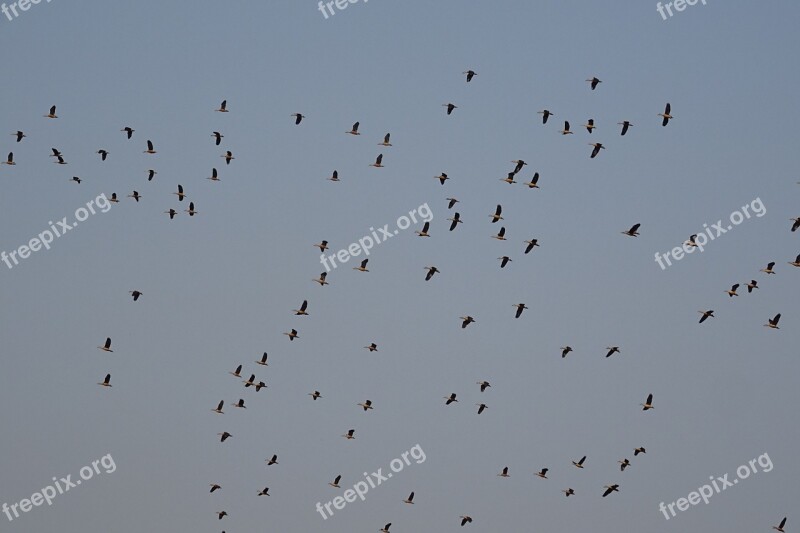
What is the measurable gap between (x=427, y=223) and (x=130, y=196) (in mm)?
18242

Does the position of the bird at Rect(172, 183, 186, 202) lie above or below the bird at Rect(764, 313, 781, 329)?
above

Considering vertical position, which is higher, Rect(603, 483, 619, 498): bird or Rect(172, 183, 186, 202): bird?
Rect(172, 183, 186, 202): bird

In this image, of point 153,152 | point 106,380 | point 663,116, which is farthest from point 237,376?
point 663,116

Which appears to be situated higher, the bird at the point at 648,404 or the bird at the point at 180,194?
the bird at the point at 180,194

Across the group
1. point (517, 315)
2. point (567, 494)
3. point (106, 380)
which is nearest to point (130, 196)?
point (106, 380)

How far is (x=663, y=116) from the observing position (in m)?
99.7

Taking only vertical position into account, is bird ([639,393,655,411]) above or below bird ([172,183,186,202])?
below

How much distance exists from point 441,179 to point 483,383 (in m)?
13.1

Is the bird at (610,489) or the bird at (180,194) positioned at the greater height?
the bird at (180,194)

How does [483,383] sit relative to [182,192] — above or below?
below

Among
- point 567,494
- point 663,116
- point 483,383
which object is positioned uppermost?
point 663,116

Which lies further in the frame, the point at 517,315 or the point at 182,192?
the point at 182,192

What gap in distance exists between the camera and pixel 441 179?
103 meters

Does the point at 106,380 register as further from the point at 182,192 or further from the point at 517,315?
the point at 517,315
